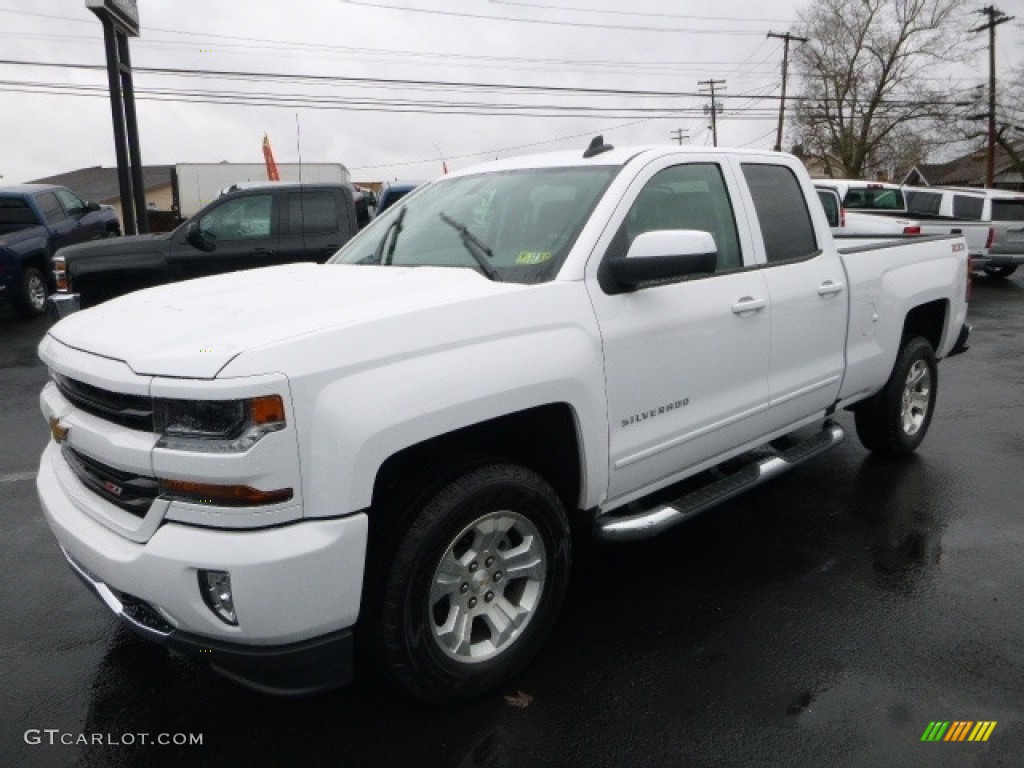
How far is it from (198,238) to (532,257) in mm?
6276

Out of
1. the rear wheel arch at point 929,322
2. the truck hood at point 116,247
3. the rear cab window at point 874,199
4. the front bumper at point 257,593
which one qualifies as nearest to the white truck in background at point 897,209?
the rear cab window at point 874,199

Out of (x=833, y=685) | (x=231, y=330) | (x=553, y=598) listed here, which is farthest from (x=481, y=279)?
(x=833, y=685)

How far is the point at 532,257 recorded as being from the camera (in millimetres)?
3084

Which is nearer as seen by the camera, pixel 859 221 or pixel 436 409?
pixel 436 409

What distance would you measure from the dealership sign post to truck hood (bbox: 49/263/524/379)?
12.6 m

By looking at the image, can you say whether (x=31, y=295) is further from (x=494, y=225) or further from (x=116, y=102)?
(x=494, y=225)

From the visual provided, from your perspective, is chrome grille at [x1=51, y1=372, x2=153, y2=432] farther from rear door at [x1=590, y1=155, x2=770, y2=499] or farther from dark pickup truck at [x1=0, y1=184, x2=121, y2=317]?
dark pickup truck at [x1=0, y1=184, x2=121, y2=317]

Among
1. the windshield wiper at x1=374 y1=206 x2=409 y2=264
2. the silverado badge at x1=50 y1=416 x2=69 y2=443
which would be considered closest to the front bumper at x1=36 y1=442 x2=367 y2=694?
the silverado badge at x1=50 y1=416 x2=69 y2=443

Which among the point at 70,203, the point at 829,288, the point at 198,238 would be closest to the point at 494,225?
the point at 829,288

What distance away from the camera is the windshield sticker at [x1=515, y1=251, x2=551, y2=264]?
9.99ft

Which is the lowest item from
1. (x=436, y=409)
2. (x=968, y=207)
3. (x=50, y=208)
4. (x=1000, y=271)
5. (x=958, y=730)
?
(x=958, y=730)

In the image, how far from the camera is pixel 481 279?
2.97 m

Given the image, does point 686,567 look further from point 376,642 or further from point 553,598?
point 376,642

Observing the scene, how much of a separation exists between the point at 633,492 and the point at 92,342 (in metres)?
2.05
